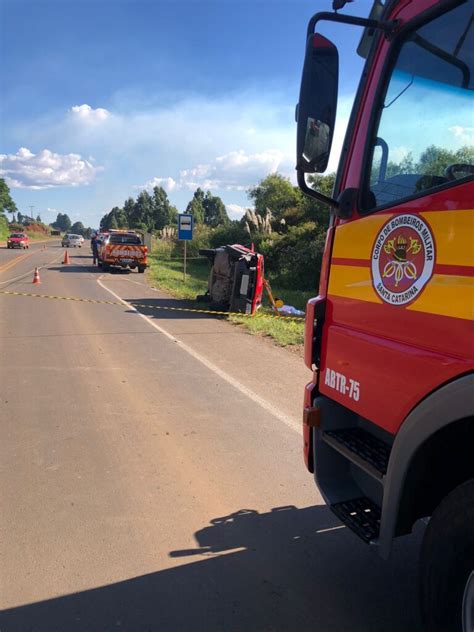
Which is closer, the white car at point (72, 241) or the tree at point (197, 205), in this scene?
the white car at point (72, 241)

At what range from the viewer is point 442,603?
1.81 meters

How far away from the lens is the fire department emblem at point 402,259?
1.91 meters

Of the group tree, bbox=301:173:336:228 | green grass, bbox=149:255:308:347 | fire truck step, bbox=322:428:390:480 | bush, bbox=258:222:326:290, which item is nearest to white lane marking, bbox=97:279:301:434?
green grass, bbox=149:255:308:347

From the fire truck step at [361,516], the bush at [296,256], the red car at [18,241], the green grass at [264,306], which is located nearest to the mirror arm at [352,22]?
the fire truck step at [361,516]

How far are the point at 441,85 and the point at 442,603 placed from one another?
7.01 ft

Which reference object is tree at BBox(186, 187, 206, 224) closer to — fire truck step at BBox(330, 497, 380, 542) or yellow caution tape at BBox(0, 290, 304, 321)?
yellow caution tape at BBox(0, 290, 304, 321)

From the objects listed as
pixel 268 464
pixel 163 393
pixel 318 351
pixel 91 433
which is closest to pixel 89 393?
pixel 163 393

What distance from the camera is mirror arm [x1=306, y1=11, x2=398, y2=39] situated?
2.20 meters

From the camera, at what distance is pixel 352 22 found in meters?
2.25

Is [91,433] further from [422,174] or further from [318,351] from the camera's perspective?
[422,174]

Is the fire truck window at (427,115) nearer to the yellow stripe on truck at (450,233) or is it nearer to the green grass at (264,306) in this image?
the yellow stripe on truck at (450,233)

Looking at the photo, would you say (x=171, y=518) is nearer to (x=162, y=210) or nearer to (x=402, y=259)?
(x=402, y=259)

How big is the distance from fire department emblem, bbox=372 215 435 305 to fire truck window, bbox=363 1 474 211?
0.54ft

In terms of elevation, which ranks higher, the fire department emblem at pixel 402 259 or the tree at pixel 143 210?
the tree at pixel 143 210
